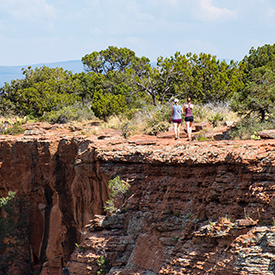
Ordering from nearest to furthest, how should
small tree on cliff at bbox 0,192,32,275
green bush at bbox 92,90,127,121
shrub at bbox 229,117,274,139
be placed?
shrub at bbox 229,117,274,139 < small tree on cliff at bbox 0,192,32,275 < green bush at bbox 92,90,127,121

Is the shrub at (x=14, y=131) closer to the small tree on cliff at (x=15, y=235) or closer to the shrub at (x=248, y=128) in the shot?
the small tree on cliff at (x=15, y=235)

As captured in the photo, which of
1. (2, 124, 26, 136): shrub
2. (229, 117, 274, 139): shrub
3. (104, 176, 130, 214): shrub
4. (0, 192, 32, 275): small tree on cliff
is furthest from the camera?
(2, 124, 26, 136): shrub

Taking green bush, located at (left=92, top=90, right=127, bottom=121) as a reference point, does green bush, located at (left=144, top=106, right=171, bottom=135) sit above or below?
below

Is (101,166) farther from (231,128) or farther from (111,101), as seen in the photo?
(111,101)

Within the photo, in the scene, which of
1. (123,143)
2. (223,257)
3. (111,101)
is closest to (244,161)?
(223,257)

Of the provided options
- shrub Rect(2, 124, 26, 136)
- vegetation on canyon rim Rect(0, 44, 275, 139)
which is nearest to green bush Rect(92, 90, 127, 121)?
vegetation on canyon rim Rect(0, 44, 275, 139)

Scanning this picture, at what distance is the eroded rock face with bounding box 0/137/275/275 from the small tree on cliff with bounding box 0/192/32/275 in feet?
12.4

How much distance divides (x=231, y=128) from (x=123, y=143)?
3680mm

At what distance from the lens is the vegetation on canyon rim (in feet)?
53.0

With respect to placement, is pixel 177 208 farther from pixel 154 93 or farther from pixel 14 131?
pixel 154 93

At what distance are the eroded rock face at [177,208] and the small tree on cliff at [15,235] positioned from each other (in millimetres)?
3776

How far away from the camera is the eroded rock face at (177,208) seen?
26.3 feet

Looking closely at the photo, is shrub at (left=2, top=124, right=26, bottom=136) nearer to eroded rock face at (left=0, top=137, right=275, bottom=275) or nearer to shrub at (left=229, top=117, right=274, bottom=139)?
eroded rock face at (left=0, top=137, right=275, bottom=275)

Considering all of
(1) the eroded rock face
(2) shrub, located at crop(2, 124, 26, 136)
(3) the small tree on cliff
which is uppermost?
(2) shrub, located at crop(2, 124, 26, 136)
